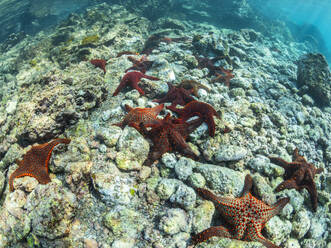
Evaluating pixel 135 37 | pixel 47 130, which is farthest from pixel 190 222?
pixel 135 37

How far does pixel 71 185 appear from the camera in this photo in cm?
317

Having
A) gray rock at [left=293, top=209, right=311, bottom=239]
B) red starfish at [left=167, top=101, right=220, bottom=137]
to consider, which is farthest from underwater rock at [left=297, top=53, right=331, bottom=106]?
red starfish at [left=167, top=101, right=220, bottom=137]

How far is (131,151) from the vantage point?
3.49 m

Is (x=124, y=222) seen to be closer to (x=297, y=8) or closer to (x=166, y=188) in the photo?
(x=166, y=188)

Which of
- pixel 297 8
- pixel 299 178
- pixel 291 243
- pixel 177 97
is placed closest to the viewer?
pixel 291 243

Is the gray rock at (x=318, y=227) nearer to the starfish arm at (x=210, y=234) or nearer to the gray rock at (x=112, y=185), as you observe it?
the starfish arm at (x=210, y=234)

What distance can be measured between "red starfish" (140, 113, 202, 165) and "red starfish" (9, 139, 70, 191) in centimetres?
179

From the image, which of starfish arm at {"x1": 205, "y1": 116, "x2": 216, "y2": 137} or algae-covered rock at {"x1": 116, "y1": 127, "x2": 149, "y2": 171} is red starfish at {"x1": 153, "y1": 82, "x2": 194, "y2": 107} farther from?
algae-covered rock at {"x1": 116, "y1": 127, "x2": 149, "y2": 171}

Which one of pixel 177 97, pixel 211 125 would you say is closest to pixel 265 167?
pixel 211 125

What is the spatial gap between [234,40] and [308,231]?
1414cm

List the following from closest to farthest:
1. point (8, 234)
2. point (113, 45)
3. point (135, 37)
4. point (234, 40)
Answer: point (8, 234)
point (113, 45)
point (135, 37)
point (234, 40)

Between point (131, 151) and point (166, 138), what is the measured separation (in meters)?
0.73

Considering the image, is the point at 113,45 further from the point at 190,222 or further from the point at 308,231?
the point at 308,231

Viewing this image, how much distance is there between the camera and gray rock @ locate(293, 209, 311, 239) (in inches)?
139
